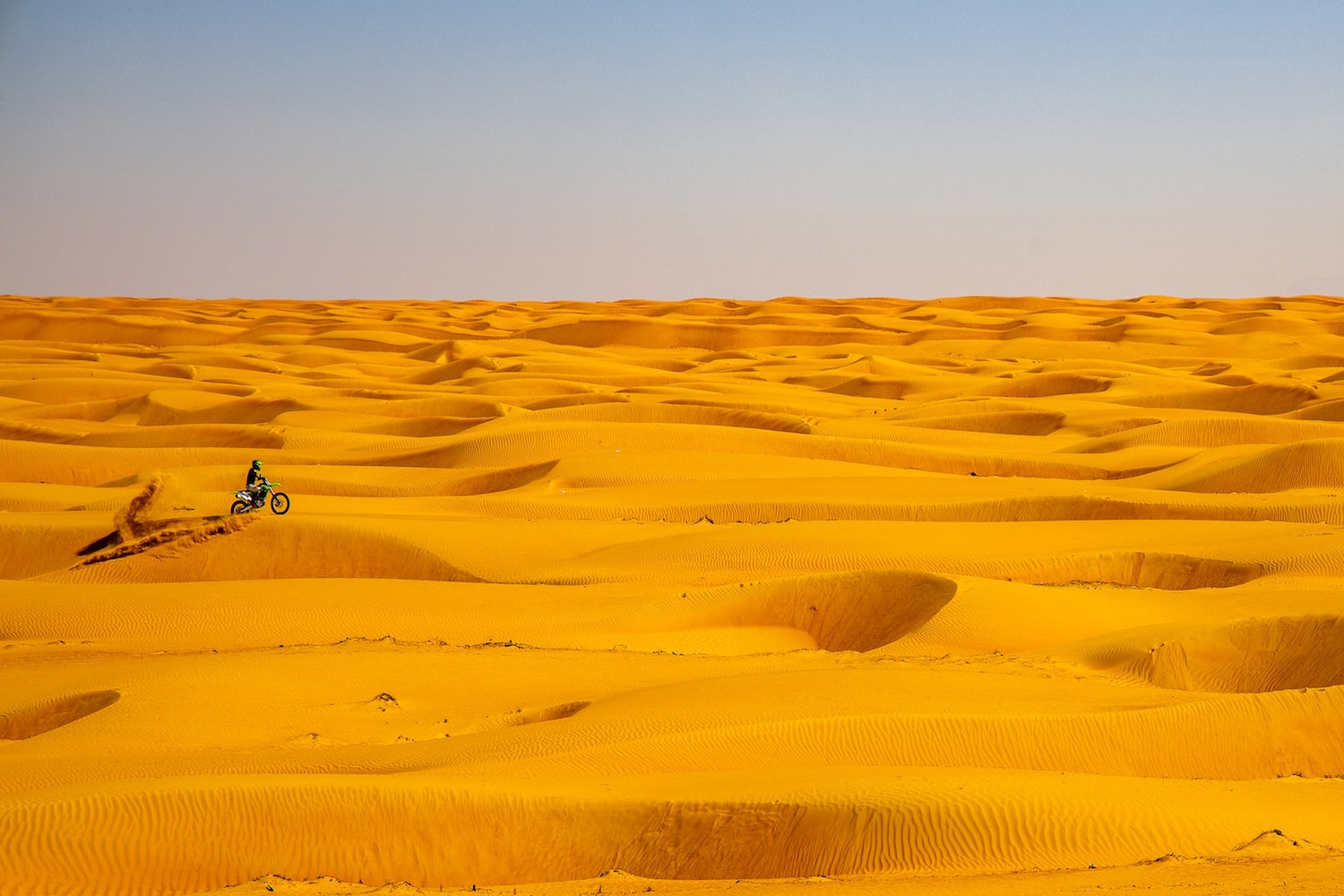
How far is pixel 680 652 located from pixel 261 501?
5601mm

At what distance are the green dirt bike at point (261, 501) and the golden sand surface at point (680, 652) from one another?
0.18 metres

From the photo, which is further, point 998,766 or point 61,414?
point 61,414

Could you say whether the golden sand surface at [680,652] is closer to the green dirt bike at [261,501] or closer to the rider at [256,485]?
the green dirt bike at [261,501]

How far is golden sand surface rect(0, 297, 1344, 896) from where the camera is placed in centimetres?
588

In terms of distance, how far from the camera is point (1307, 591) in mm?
11227

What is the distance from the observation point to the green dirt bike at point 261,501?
13.9 metres

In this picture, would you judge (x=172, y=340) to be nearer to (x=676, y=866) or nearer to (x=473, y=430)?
(x=473, y=430)

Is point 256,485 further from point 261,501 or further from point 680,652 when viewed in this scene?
→ point 680,652

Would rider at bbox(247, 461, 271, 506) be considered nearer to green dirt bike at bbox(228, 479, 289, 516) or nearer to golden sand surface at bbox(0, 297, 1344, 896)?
green dirt bike at bbox(228, 479, 289, 516)

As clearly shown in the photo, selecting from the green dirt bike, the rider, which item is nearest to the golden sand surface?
the green dirt bike

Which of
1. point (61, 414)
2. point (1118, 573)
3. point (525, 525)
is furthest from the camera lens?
point (61, 414)

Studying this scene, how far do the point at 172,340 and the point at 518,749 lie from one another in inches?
1958

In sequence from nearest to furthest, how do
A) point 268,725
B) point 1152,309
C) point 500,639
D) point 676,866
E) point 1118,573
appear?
point 676,866
point 268,725
point 500,639
point 1118,573
point 1152,309

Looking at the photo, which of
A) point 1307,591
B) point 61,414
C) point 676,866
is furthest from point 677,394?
point 676,866
